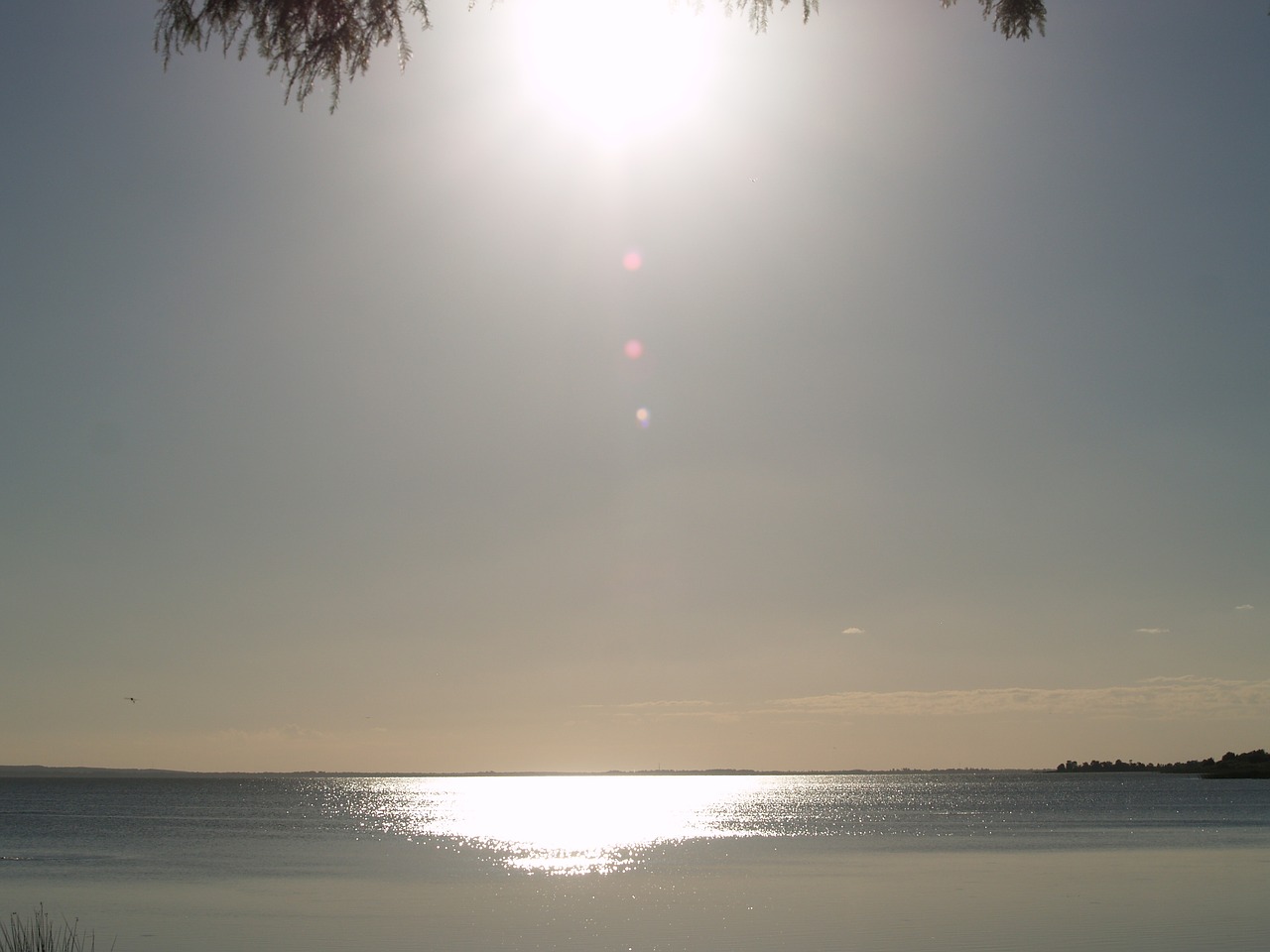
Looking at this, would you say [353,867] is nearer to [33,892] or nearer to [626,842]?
[33,892]

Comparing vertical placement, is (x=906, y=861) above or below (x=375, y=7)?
below

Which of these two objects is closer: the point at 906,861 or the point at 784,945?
the point at 784,945

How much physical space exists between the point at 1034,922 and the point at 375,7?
83.6 ft

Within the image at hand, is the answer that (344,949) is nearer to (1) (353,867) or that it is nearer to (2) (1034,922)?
(2) (1034,922)

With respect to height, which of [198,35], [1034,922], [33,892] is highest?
[198,35]

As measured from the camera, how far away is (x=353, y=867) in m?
42.7

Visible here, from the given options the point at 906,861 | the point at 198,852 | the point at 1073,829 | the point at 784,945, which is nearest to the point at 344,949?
the point at 784,945

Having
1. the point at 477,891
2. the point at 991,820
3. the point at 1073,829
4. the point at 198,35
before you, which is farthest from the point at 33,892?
the point at 991,820

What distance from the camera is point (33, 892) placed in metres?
32.5

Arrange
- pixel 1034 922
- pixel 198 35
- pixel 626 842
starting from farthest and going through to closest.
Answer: pixel 626 842
pixel 1034 922
pixel 198 35

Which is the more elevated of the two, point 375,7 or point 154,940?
point 375,7

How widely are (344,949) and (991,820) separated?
2394 inches

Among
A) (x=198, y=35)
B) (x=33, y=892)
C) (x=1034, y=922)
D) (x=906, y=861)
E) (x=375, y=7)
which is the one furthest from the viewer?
(x=906, y=861)

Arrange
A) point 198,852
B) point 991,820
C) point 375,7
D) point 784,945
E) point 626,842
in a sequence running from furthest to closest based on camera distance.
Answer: point 991,820 → point 626,842 → point 198,852 → point 784,945 → point 375,7
